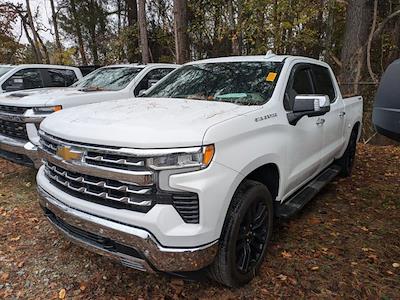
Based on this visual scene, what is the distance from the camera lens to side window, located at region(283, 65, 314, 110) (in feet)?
10.7

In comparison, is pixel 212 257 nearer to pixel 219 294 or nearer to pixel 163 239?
pixel 163 239

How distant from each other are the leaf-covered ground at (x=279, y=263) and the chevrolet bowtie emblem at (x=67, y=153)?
1.14 metres

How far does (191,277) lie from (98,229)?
2.36 ft

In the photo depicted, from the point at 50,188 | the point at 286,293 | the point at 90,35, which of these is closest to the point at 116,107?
the point at 50,188

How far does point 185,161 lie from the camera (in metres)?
2.15

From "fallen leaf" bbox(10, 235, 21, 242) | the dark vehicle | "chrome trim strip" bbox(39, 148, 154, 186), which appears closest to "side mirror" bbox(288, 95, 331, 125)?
the dark vehicle

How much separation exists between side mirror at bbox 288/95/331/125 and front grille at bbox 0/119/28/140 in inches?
137

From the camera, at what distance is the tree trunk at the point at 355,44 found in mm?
8547

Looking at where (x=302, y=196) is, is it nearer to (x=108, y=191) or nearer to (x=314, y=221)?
(x=314, y=221)

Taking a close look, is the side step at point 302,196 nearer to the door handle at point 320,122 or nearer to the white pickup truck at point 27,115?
the door handle at point 320,122

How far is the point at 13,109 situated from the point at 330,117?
423 centimetres

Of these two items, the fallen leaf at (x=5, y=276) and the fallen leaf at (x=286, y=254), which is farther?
the fallen leaf at (x=286, y=254)

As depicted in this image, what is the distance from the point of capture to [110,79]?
257 inches

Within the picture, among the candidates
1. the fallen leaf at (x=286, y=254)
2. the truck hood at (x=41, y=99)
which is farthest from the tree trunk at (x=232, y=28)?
the fallen leaf at (x=286, y=254)
